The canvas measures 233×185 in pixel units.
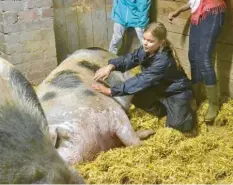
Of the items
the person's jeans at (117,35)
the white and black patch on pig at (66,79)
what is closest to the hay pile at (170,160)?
the white and black patch on pig at (66,79)

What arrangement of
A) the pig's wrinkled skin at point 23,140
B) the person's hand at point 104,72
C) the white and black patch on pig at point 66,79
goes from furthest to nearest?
the person's hand at point 104,72 < the white and black patch on pig at point 66,79 < the pig's wrinkled skin at point 23,140

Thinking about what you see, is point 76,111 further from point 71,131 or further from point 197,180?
point 197,180

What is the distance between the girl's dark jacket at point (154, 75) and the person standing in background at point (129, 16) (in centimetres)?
118

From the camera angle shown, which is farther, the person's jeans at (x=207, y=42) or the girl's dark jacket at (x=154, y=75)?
the person's jeans at (x=207, y=42)

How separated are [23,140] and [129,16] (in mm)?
3677

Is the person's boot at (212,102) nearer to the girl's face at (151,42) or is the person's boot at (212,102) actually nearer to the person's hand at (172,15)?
the girl's face at (151,42)

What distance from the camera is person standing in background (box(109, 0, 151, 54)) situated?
16.3 feet

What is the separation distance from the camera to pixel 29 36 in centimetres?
466

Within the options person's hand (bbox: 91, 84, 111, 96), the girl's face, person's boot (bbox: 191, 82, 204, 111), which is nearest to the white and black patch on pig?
person's hand (bbox: 91, 84, 111, 96)

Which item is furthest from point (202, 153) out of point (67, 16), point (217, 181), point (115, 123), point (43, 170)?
point (67, 16)

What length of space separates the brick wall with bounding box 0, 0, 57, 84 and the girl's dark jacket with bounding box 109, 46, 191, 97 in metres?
1.18

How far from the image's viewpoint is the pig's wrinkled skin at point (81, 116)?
3014 mm

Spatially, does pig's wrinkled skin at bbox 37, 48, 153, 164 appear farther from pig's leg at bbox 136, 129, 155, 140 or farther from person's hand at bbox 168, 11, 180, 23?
person's hand at bbox 168, 11, 180, 23

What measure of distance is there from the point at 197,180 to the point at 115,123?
2.64 ft
